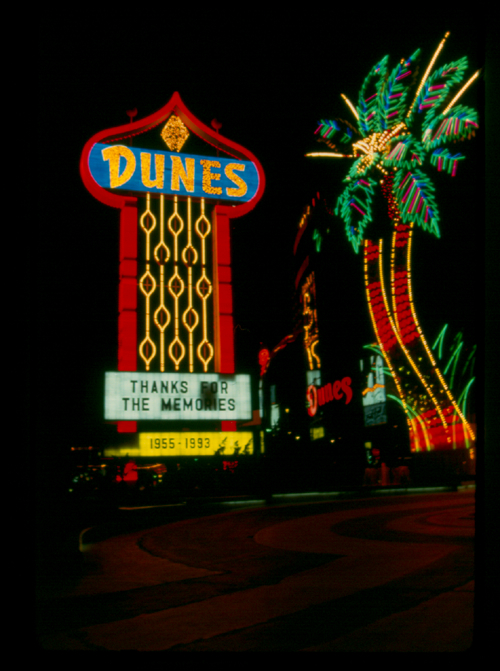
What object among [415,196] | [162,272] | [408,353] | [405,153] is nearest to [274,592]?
[405,153]

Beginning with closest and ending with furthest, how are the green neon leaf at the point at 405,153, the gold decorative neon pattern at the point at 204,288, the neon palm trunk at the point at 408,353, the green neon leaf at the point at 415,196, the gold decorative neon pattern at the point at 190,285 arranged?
the green neon leaf at the point at 405,153 → the green neon leaf at the point at 415,196 → the gold decorative neon pattern at the point at 204,288 → the gold decorative neon pattern at the point at 190,285 → the neon palm trunk at the point at 408,353

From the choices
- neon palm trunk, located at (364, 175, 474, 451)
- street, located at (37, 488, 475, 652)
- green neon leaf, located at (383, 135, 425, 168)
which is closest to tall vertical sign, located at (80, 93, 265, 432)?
green neon leaf, located at (383, 135, 425, 168)

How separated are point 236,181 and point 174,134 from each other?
3600 millimetres

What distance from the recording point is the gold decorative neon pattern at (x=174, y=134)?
27366 mm

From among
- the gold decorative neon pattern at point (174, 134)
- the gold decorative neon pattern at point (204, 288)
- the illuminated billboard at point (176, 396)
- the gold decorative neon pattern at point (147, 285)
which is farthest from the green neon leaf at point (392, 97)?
the illuminated billboard at point (176, 396)

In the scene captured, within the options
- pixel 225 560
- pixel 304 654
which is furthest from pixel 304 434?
pixel 304 654

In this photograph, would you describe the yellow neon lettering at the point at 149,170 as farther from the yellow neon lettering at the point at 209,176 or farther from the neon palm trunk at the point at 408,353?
the neon palm trunk at the point at 408,353

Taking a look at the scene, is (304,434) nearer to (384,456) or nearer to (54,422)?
(384,456)

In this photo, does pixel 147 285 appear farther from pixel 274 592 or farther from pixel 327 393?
pixel 274 592

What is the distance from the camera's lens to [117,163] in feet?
84.4

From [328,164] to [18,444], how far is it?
45.1 meters

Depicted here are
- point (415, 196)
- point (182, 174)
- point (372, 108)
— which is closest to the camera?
point (372, 108)

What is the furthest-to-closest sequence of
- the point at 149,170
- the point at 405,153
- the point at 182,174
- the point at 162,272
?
the point at 182,174 < the point at 162,272 < the point at 149,170 < the point at 405,153

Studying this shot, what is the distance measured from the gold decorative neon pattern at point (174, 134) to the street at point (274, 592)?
19849 millimetres
